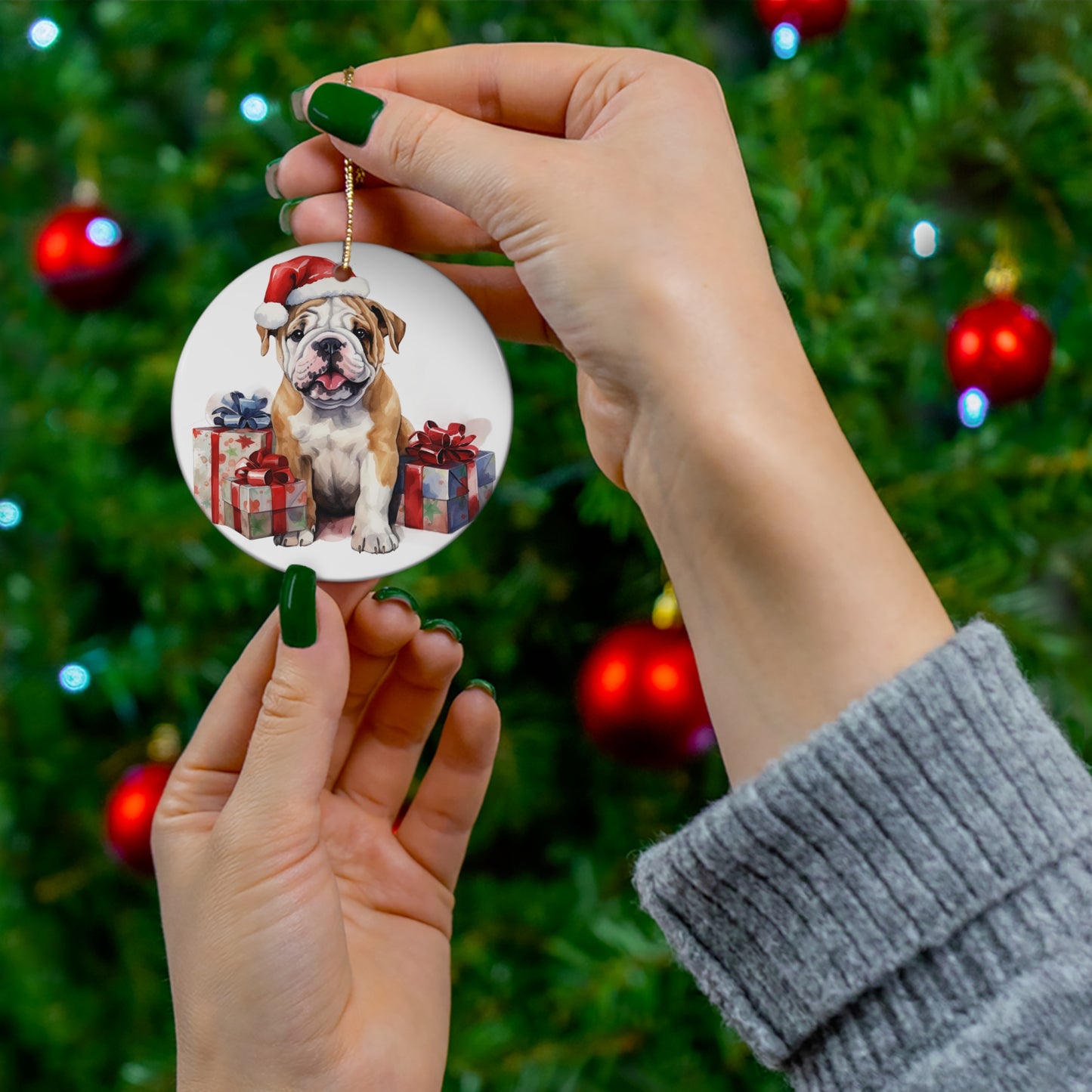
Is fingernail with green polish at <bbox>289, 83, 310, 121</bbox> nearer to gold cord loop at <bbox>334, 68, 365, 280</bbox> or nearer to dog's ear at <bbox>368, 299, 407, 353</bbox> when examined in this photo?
gold cord loop at <bbox>334, 68, 365, 280</bbox>

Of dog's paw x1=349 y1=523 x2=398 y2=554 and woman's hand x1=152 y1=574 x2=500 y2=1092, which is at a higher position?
dog's paw x1=349 y1=523 x2=398 y2=554

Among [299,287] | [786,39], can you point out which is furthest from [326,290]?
[786,39]

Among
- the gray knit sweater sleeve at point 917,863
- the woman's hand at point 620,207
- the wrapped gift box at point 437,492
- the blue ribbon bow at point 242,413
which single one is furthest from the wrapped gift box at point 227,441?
the gray knit sweater sleeve at point 917,863

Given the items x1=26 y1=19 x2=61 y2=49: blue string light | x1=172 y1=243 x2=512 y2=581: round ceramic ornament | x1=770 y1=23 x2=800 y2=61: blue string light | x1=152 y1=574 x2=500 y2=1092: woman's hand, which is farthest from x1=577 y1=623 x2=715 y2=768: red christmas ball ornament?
x1=26 y1=19 x2=61 y2=49: blue string light

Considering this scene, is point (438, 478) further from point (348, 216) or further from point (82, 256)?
point (82, 256)

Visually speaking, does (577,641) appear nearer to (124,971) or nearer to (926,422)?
(926,422)

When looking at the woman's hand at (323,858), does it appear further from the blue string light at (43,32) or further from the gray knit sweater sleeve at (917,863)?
the blue string light at (43,32)

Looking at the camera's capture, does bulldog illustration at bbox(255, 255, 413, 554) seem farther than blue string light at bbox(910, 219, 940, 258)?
No
